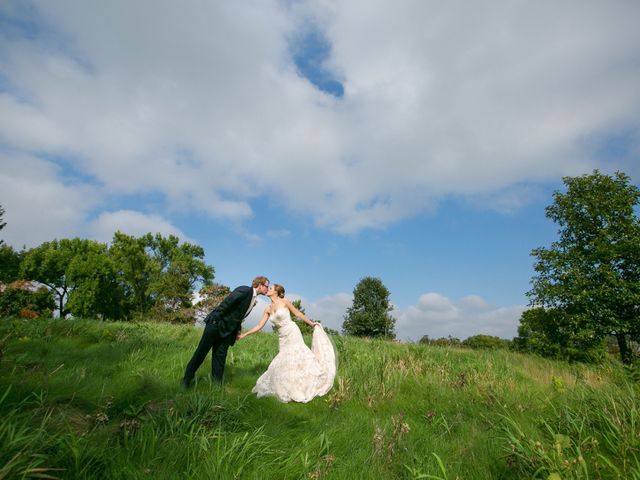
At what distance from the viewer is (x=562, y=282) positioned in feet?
73.6

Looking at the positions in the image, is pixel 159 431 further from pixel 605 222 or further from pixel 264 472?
pixel 605 222

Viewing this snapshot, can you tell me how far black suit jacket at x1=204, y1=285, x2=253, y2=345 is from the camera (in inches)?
295

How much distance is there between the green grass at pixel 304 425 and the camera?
3.07m

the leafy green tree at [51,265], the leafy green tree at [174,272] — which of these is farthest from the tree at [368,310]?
the leafy green tree at [51,265]

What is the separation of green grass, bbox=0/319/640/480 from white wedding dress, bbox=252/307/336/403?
57cm

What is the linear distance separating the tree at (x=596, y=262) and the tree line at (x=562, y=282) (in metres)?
0.05

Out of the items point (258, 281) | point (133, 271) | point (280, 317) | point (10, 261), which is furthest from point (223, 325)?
point (10, 261)

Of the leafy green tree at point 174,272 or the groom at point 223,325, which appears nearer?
the groom at point 223,325

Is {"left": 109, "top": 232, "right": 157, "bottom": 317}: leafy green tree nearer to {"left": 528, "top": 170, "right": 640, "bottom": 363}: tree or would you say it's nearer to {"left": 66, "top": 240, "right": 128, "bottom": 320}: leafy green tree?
{"left": 66, "top": 240, "right": 128, "bottom": 320}: leafy green tree

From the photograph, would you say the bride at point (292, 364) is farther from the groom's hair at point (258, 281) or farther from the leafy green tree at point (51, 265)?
the leafy green tree at point (51, 265)

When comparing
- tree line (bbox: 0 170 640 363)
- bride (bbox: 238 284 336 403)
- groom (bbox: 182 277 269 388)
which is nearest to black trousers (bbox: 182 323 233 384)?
groom (bbox: 182 277 269 388)

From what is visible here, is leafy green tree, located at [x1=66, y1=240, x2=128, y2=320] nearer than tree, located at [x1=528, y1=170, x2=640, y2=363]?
No

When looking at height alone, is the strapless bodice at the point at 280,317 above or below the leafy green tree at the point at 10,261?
below

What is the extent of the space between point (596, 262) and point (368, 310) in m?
36.4
